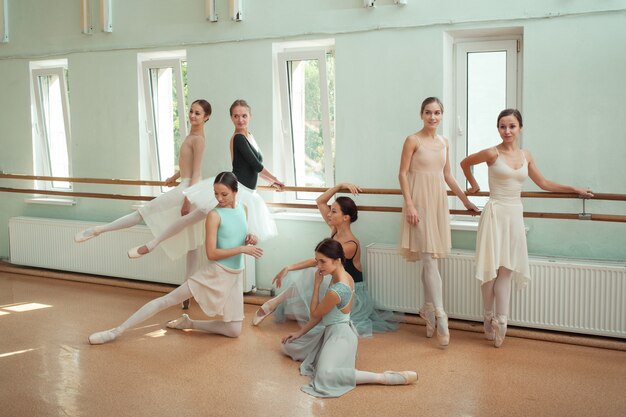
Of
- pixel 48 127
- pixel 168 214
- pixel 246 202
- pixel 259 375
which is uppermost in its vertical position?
pixel 48 127

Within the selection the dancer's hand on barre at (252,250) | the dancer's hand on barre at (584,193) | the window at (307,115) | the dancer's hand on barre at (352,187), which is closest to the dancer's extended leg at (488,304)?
the dancer's hand on barre at (584,193)

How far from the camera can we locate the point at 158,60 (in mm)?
6559

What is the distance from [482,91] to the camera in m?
5.27

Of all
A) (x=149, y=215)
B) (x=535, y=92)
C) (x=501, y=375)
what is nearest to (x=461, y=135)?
(x=535, y=92)

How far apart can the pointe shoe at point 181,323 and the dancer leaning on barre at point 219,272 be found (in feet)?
1.06

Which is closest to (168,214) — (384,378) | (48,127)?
(384,378)

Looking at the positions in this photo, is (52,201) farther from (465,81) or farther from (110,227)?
(465,81)

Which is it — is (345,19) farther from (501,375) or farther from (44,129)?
(44,129)

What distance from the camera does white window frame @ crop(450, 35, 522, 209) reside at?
5129 mm

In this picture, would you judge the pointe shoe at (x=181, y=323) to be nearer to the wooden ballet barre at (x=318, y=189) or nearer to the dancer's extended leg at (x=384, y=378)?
the wooden ballet barre at (x=318, y=189)

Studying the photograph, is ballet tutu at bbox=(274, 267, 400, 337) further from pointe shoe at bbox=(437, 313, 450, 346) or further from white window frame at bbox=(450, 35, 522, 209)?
white window frame at bbox=(450, 35, 522, 209)

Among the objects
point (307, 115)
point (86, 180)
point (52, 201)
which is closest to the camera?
point (307, 115)

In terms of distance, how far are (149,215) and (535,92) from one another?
287cm

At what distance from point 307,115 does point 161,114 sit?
59.5 inches
